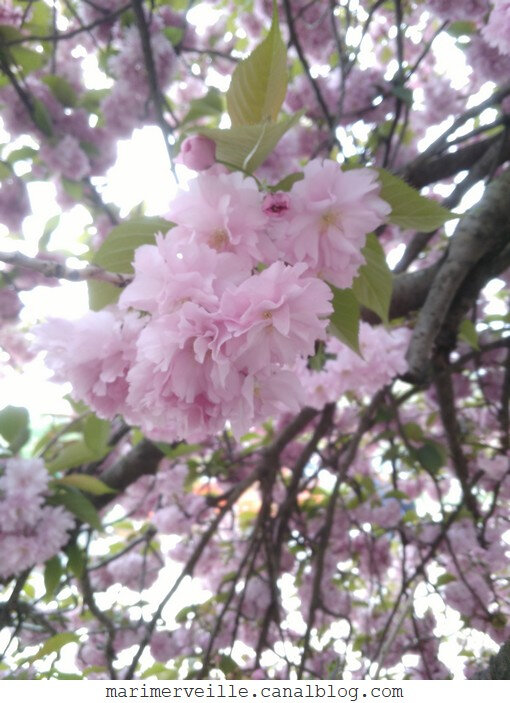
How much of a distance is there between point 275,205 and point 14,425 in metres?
1.16

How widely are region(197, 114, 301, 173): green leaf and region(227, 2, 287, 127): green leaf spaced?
5 cm

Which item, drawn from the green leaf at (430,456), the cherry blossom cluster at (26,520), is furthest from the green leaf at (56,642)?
the green leaf at (430,456)

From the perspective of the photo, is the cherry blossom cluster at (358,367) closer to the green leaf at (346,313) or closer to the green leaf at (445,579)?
the green leaf at (346,313)

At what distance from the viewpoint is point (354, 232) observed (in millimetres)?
638

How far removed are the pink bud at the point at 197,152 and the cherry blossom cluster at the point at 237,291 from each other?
0.01 metres

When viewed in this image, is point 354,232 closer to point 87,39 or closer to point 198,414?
point 198,414

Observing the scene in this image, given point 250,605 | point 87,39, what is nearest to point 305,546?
point 250,605

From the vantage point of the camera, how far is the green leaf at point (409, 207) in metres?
0.68

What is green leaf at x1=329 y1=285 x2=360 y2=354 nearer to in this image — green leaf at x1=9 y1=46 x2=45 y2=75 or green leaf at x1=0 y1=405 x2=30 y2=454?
green leaf at x1=0 y1=405 x2=30 y2=454

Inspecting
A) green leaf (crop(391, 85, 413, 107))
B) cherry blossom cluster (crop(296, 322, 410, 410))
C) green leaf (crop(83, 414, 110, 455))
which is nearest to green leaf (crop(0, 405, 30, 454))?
green leaf (crop(83, 414, 110, 455))

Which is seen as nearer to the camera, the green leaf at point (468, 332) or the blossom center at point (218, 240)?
the blossom center at point (218, 240)

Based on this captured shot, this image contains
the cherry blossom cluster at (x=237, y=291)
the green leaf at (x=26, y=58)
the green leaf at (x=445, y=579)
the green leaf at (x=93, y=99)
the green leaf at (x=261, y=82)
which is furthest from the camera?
the green leaf at (x=93, y=99)

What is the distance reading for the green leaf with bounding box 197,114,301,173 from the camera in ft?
2.05

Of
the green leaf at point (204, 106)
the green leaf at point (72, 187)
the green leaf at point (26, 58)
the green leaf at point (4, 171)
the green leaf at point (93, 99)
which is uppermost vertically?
the green leaf at point (93, 99)
